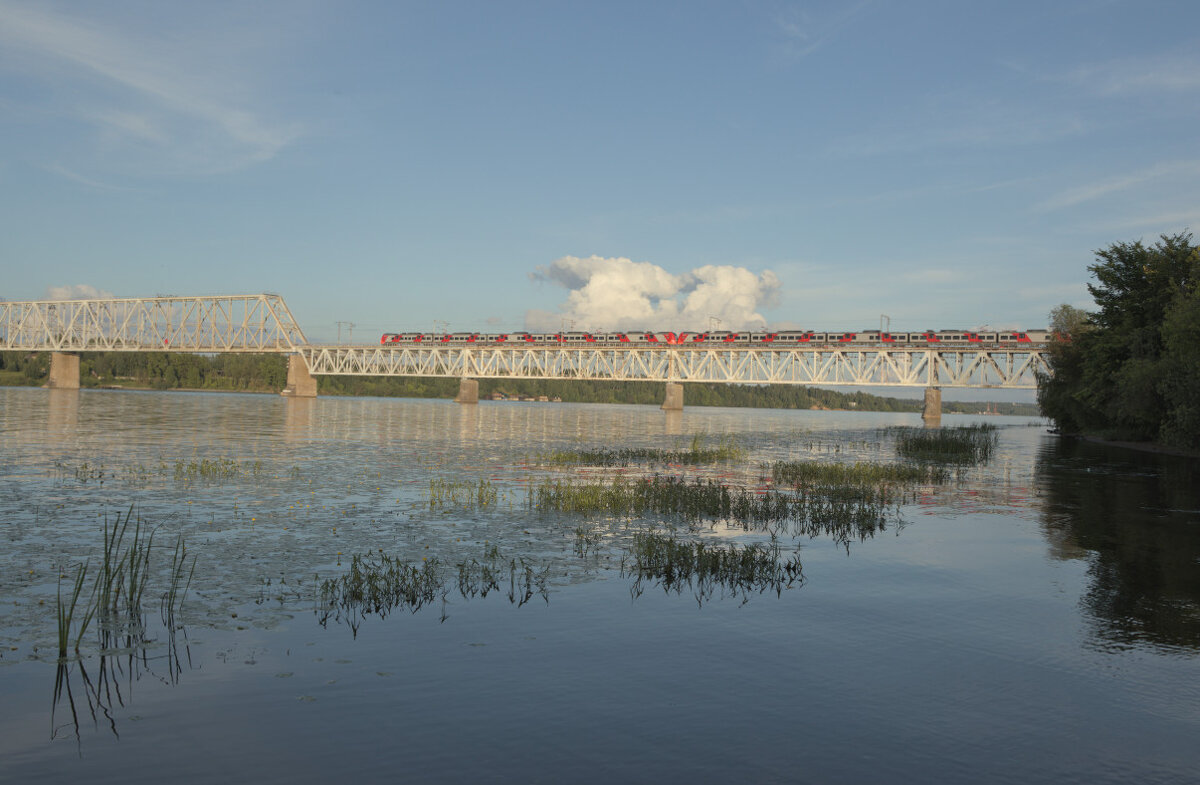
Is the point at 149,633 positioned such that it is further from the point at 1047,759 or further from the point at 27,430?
the point at 27,430

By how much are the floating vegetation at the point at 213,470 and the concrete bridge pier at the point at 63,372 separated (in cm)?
18767

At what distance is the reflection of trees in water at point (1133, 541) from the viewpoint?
47.4 feet

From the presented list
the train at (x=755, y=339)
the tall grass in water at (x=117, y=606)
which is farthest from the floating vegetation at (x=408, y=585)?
the train at (x=755, y=339)

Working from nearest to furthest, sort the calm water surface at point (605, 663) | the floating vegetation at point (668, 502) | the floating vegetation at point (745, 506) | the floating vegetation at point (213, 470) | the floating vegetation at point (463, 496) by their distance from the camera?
the calm water surface at point (605, 663), the floating vegetation at point (745, 506), the floating vegetation at point (668, 502), the floating vegetation at point (463, 496), the floating vegetation at point (213, 470)

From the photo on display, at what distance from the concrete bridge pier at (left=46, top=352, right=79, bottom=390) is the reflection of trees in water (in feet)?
693

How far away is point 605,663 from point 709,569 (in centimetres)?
648

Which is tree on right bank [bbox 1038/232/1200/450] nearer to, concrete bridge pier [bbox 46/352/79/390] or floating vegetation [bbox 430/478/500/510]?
floating vegetation [bbox 430/478/500/510]

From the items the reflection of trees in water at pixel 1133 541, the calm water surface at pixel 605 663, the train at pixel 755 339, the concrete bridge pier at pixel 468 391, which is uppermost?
the train at pixel 755 339

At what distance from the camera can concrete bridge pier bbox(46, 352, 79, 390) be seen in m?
191

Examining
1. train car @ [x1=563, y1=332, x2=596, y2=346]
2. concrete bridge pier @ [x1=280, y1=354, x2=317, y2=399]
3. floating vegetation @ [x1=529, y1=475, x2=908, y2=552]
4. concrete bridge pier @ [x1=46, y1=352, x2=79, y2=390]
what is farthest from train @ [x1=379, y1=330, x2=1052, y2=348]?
floating vegetation @ [x1=529, y1=475, x2=908, y2=552]

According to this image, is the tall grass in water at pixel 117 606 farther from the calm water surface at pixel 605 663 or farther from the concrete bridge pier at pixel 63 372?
the concrete bridge pier at pixel 63 372

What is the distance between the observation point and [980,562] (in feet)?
65.1

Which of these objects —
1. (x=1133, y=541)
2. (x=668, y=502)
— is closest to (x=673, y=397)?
(x=668, y=502)

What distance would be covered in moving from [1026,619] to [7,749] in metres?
15.2
